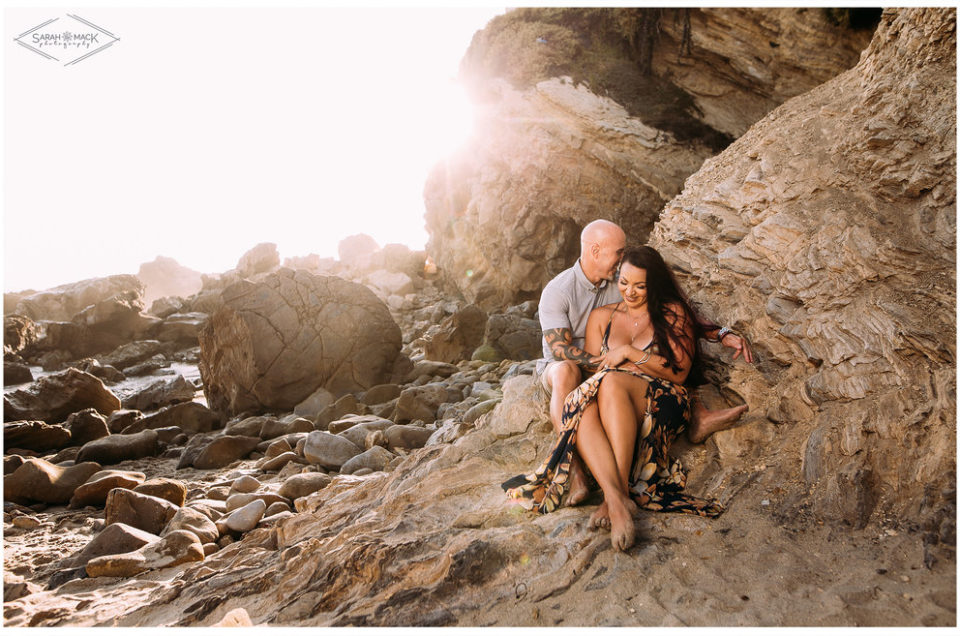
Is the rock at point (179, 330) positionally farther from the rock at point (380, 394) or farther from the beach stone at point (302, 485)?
the beach stone at point (302, 485)

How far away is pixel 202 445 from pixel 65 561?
367cm

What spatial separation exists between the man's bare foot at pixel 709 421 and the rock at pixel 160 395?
1247cm

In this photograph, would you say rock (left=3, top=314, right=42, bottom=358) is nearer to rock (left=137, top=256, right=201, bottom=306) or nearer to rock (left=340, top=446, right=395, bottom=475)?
rock (left=340, top=446, right=395, bottom=475)

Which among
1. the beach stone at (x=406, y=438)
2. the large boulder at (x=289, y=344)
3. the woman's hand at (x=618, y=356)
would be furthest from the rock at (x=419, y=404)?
the woman's hand at (x=618, y=356)

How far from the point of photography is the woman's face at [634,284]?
3.80m

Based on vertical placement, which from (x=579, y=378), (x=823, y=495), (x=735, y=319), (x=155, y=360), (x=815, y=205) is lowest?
(x=155, y=360)

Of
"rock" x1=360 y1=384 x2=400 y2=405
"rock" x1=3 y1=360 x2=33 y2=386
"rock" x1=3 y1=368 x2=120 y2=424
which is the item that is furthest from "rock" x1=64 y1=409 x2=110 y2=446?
"rock" x1=3 y1=360 x2=33 y2=386

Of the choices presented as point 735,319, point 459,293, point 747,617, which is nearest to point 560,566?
point 747,617

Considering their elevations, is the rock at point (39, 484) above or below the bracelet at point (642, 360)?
below

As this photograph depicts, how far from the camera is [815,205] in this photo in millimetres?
3912

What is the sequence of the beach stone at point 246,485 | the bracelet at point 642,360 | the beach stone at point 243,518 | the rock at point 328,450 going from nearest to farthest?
the bracelet at point 642,360 → the beach stone at point 243,518 → the beach stone at point 246,485 → the rock at point 328,450

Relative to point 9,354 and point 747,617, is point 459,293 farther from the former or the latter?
point 747,617

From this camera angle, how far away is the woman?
10.6 ft

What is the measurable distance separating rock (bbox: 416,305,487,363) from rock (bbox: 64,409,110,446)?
6.89 metres
